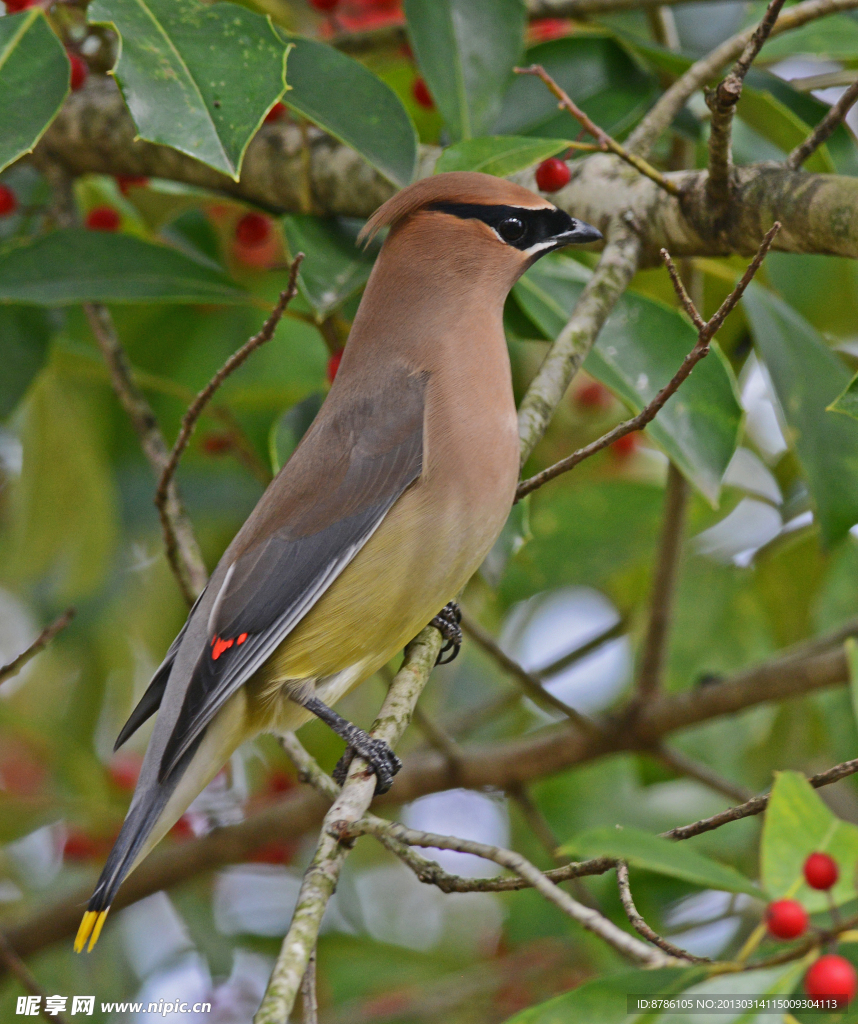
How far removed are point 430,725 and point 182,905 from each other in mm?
1158

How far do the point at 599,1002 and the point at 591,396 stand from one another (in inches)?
115

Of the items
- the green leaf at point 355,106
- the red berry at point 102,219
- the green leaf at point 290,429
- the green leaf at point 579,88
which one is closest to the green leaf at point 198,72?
the green leaf at point 355,106

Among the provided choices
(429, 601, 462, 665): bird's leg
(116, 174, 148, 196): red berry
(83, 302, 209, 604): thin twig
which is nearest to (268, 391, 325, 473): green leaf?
(83, 302, 209, 604): thin twig

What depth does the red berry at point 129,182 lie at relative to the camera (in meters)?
3.14

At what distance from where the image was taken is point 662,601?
3070mm

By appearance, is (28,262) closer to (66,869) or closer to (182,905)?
(182,905)

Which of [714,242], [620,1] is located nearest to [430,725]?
[714,242]

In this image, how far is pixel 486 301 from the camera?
2.48 m

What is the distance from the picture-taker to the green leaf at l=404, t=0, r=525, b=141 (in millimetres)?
2699

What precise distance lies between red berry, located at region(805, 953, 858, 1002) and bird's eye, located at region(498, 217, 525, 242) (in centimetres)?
162

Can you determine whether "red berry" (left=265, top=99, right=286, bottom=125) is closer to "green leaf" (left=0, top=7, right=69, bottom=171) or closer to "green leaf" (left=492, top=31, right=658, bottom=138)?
"green leaf" (left=492, top=31, right=658, bottom=138)

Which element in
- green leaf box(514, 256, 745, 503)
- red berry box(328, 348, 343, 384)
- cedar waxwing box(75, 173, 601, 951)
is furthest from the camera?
red berry box(328, 348, 343, 384)

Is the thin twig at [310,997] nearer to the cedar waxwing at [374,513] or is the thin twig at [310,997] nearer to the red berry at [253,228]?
the cedar waxwing at [374,513]

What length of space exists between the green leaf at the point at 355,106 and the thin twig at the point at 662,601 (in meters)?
1.09
